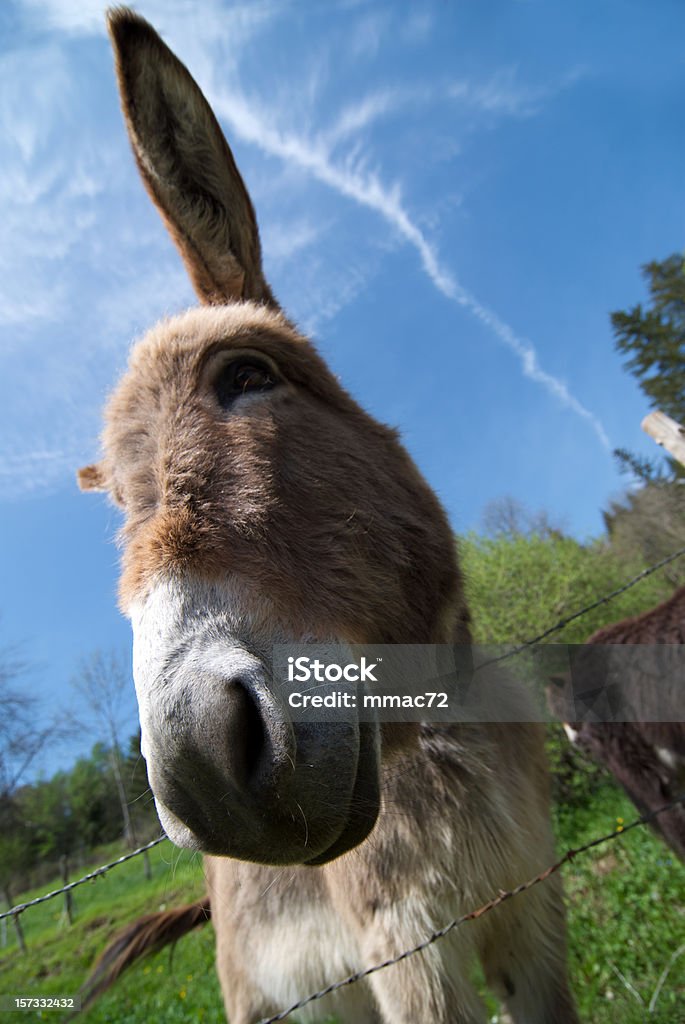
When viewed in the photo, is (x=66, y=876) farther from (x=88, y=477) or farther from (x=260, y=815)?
(x=260, y=815)

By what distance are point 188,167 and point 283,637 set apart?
78.3 inches

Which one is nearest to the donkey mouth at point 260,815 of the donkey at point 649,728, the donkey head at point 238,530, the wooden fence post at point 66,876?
the donkey head at point 238,530

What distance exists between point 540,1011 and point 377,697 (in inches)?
71.5

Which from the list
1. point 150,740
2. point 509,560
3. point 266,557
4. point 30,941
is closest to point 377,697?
point 266,557

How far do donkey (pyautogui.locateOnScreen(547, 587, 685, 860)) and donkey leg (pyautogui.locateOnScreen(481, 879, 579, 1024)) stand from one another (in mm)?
1707

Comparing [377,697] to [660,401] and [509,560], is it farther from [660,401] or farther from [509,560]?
[660,401]

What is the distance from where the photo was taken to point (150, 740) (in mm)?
951

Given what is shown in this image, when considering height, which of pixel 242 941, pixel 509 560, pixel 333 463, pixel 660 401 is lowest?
pixel 242 941

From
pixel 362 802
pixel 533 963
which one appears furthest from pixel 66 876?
pixel 362 802

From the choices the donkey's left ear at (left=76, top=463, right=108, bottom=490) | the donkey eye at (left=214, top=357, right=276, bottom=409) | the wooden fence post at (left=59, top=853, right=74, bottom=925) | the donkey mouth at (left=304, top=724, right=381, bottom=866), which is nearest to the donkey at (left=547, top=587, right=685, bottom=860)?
the donkey mouth at (left=304, top=724, right=381, bottom=866)

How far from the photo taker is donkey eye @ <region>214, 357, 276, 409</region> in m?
1.60

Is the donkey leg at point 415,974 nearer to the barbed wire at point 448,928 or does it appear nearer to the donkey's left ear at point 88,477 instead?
the barbed wire at point 448,928

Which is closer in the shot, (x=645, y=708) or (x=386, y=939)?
(x=386, y=939)

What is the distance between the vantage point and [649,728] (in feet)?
14.0
